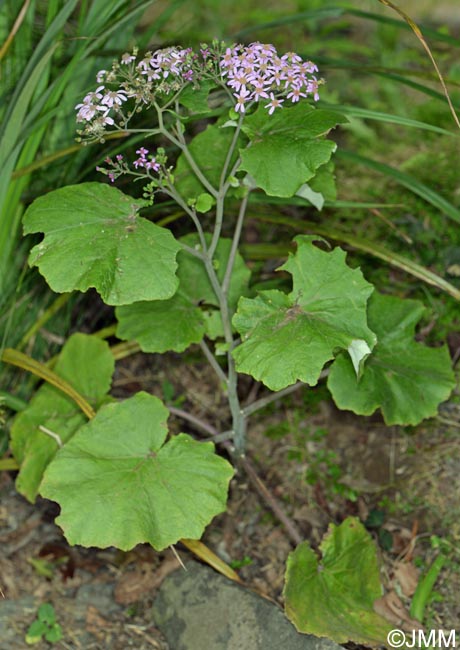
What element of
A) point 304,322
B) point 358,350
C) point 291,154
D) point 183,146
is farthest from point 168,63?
point 358,350

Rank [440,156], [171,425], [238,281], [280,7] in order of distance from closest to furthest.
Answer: [238,281] < [171,425] < [440,156] < [280,7]

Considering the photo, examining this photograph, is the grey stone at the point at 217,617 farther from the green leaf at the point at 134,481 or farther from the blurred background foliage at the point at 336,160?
the blurred background foliage at the point at 336,160

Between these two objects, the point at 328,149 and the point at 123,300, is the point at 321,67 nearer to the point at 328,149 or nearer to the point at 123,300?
the point at 328,149

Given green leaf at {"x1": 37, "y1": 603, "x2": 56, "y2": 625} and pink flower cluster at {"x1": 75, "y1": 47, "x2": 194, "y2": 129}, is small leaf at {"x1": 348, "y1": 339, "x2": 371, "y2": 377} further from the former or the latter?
green leaf at {"x1": 37, "y1": 603, "x2": 56, "y2": 625}

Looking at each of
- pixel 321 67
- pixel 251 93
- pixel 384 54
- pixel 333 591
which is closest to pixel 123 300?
pixel 251 93

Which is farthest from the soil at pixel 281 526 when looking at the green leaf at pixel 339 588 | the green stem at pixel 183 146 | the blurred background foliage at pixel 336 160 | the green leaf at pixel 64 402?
the green stem at pixel 183 146

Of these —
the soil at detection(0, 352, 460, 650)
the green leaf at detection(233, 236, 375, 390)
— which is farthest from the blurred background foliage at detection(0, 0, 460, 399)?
the soil at detection(0, 352, 460, 650)
